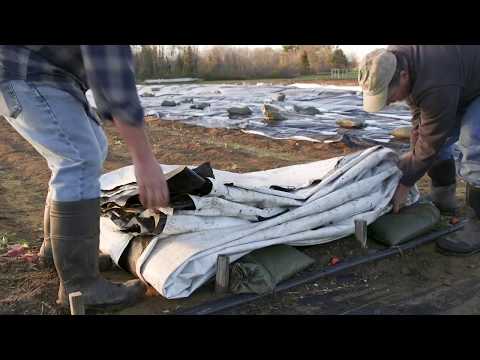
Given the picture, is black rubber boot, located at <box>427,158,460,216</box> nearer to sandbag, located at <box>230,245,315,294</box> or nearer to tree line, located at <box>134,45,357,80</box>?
sandbag, located at <box>230,245,315,294</box>

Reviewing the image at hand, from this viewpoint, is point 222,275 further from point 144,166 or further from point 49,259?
point 49,259

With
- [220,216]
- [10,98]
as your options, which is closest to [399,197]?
[220,216]

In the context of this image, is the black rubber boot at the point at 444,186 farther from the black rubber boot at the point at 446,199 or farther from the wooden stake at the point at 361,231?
the wooden stake at the point at 361,231

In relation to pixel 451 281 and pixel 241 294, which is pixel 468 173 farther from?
pixel 241 294

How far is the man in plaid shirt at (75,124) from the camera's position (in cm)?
162

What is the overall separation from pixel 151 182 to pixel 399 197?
1.79 m

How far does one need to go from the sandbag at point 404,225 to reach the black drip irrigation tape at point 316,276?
5 cm

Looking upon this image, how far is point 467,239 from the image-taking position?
274 cm

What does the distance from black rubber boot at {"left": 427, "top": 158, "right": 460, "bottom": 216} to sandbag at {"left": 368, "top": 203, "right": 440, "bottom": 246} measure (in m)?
0.39

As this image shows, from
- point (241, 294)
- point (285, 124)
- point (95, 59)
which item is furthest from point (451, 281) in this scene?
point (285, 124)

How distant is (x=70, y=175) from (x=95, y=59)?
1.71ft

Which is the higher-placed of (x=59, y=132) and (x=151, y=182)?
(x=59, y=132)

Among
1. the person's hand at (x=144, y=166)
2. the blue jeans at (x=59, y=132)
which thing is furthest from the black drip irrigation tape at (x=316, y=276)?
the blue jeans at (x=59, y=132)

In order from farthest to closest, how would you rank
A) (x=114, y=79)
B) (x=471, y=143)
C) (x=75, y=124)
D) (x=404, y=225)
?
1. (x=404, y=225)
2. (x=471, y=143)
3. (x=75, y=124)
4. (x=114, y=79)
